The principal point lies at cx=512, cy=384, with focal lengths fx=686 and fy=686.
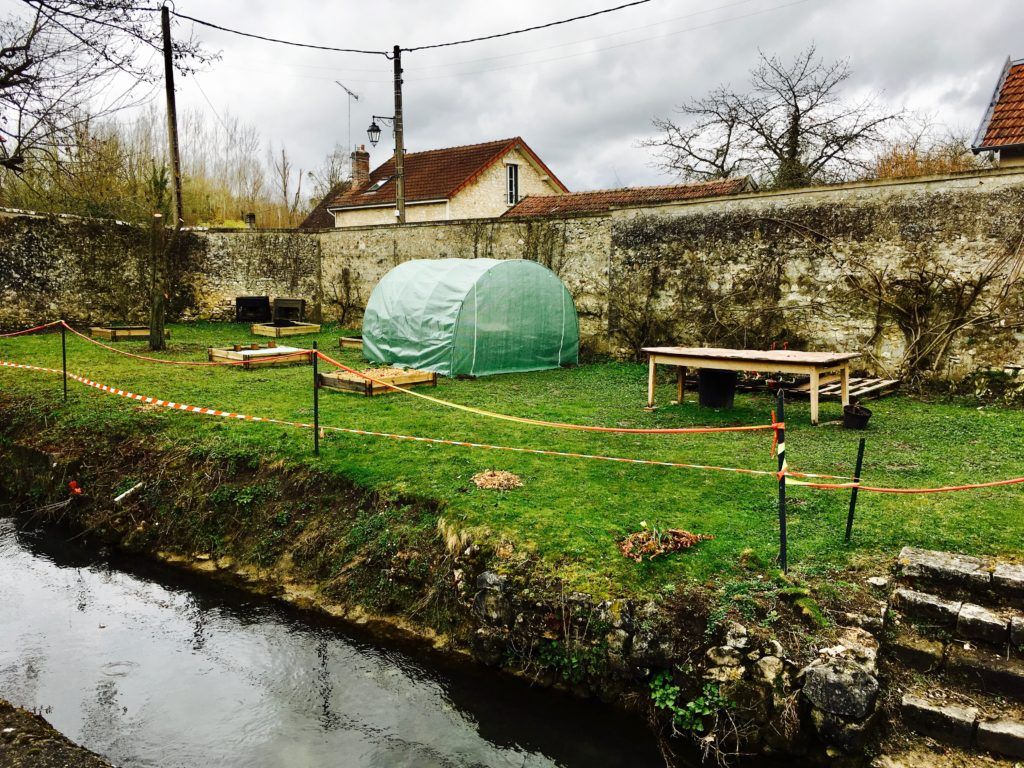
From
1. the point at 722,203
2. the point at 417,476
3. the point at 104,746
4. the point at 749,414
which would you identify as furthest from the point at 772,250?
the point at 104,746

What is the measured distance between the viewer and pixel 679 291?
12828 mm

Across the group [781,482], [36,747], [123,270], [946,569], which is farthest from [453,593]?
[123,270]

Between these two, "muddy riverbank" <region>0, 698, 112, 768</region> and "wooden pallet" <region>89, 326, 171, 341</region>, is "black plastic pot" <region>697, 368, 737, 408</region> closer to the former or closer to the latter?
"muddy riverbank" <region>0, 698, 112, 768</region>

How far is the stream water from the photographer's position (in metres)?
4.27

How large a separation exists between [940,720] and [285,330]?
51.3 feet

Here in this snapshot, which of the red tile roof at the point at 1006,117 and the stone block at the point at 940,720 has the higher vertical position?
the red tile roof at the point at 1006,117

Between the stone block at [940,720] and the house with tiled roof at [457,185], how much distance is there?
23123 mm

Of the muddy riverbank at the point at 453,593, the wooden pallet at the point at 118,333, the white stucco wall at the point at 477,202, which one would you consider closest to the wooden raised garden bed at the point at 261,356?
the wooden pallet at the point at 118,333

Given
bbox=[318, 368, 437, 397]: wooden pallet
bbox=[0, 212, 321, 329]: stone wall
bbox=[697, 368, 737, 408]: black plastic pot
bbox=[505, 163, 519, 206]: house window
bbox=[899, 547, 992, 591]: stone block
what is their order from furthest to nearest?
bbox=[505, 163, 519, 206]: house window
bbox=[0, 212, 321, 329]: stone wall
bbox=[318, 368, 437, 397]: wooden pallet
bbox=[697, 368, 737, 408]: black plastic pot
bbox=[899, 547, 992, 591]: stone block

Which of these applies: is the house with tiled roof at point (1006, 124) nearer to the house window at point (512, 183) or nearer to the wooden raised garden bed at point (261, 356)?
the wooden raised garden bed at point (261, 356)

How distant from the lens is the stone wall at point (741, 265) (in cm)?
982

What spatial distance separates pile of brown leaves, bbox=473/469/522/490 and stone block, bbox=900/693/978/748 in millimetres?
3378

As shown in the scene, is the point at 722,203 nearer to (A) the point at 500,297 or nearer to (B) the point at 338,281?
(A) the point at 500,297

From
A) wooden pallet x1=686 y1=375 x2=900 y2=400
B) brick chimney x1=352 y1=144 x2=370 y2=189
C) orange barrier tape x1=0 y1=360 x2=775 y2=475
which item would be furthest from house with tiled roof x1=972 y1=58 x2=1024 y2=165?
brick chimney x1=352 y1=144 x2=370 y2=189
